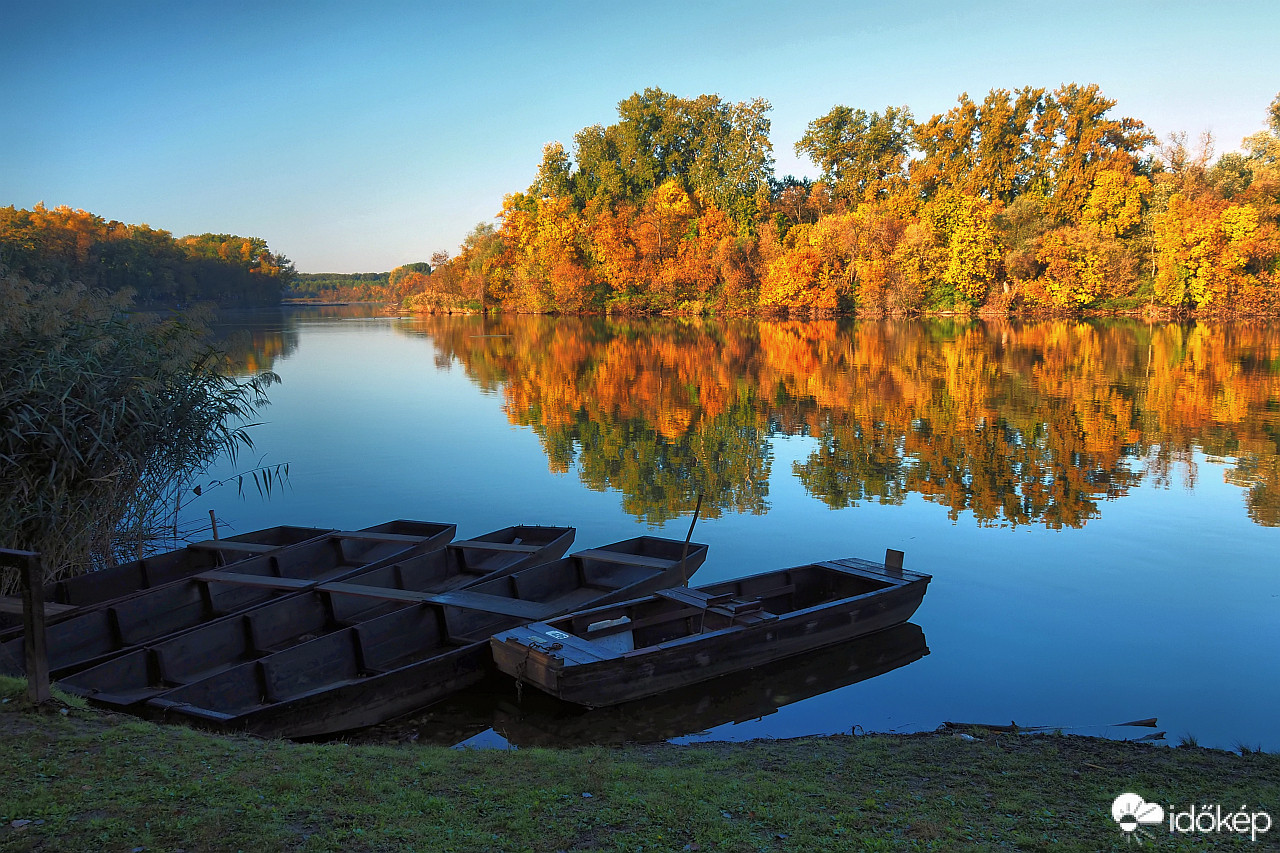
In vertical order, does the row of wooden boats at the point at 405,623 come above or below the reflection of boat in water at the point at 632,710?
above

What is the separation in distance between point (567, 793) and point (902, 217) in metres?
69.5

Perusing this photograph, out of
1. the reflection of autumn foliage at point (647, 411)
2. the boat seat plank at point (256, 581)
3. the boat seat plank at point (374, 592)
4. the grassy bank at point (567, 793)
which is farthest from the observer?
the reflection of autumn foliage at point (647, 411)

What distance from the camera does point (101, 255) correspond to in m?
90.6

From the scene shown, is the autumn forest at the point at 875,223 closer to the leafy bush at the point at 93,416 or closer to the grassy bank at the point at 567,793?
the leafy bush at the point at 93,416

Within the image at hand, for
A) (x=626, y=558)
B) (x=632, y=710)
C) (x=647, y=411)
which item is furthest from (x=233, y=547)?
(x=647, y=411)

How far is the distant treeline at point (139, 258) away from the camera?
259 ft

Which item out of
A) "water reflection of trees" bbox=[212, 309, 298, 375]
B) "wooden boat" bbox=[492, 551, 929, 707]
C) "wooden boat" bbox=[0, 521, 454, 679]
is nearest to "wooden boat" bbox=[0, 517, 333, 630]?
"wooden boat" bbox=[0, 521, 454, 679]

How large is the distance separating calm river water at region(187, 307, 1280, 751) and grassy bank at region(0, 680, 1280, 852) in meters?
1.81

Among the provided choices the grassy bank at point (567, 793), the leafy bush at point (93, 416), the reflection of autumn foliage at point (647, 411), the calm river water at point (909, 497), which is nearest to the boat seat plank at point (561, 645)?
the calm river water at point (909, 497)

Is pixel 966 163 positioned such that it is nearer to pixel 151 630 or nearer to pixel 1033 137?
pixel 1033 137

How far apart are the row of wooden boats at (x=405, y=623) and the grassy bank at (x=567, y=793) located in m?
1.43

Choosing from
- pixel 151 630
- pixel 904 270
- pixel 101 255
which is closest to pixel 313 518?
pixel 151 630

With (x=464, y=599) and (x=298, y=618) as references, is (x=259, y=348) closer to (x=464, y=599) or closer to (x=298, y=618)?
(x=298, y=618)

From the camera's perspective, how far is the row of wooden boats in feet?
25.9
